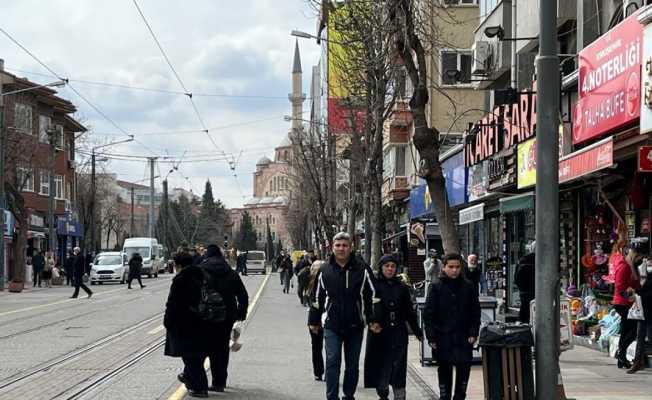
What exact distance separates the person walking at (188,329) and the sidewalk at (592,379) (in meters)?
2.87

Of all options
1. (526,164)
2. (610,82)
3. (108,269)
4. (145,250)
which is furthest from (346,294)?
(145,250)

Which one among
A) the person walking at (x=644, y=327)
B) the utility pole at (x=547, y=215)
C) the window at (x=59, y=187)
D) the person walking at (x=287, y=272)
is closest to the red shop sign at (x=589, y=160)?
the person walking at (x=644, y=327)

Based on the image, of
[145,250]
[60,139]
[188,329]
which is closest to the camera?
[188,329]

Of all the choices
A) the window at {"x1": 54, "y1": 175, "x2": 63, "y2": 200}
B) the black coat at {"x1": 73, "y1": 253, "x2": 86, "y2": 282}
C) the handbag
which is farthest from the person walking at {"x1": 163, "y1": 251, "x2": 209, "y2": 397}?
the window at {"x1": 54, "y1": 175, "x2": 63, "y2": 200}

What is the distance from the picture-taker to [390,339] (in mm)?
10367

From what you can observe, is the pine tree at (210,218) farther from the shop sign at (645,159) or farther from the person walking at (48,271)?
the shop sign at (645,159)

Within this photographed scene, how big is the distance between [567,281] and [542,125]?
441 inches

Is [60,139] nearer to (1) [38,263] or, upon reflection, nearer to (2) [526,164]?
(1) [38,263]

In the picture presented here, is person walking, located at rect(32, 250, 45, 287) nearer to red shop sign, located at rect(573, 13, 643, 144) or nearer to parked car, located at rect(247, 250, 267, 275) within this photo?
parked car, located at rect(247, 250, 267, 275)

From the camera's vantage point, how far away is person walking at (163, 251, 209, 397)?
35.8 ft

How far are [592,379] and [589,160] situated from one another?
3366 millimetres

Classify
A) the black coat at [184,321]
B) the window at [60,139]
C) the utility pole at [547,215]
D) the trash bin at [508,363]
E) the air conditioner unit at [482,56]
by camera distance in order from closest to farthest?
the trash bin at [508,363] < the utility pole at [547,215] < the black coat at [184,321] < the air conditioner unit at [482,56] < the window at [60,139]

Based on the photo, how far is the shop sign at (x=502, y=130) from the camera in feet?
65.0

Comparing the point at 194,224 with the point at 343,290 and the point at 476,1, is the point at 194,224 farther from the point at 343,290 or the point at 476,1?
the point at 343,290
